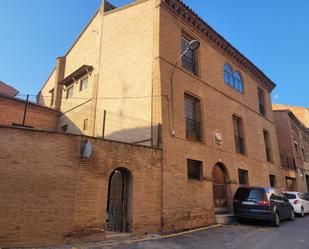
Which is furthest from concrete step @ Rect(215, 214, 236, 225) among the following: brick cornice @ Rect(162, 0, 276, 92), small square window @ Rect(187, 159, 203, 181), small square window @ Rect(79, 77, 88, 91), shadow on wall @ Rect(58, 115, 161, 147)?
small square window @ Rect(79, 77, 88, 91)

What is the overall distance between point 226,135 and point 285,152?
47.8 ft

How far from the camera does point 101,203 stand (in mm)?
8398

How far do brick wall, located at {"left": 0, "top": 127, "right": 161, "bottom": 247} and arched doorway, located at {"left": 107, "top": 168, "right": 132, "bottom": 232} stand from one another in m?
0.32

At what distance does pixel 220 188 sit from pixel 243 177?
274 cm

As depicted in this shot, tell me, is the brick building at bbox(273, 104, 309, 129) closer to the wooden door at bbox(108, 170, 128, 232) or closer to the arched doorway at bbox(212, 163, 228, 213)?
the arched doorway at bbox(212, 163, 228, 213)

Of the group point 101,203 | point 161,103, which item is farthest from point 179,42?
point 101,203

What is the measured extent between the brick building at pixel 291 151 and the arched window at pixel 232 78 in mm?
8511

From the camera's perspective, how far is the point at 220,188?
1411 cm

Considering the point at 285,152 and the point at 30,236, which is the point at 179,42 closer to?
the point at 30,236

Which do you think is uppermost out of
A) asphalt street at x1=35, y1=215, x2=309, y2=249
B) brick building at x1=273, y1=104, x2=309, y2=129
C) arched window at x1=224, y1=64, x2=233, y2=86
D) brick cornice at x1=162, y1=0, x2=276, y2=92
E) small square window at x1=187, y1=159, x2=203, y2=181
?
brick building at x1=273, y1=104, x2=309, y2=129

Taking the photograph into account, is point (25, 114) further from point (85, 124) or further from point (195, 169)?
point (195, 169)

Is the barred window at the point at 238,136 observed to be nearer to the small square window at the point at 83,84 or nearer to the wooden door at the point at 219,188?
the wooden door at the point at 219,188

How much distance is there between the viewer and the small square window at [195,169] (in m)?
12.1

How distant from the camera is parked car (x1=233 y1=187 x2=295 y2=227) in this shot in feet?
37.7
